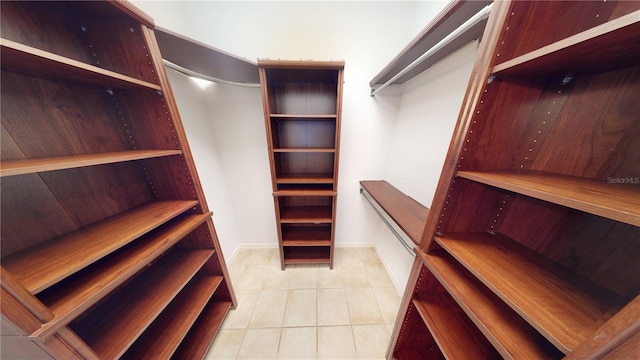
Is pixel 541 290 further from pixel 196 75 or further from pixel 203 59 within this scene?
pixel 196 75

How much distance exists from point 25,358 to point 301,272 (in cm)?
159

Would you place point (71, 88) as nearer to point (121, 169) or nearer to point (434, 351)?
point (121, 169)

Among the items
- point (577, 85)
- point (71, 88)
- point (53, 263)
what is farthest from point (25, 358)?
point (577, 85)

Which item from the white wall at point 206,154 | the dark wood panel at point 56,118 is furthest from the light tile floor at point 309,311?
the dark wood panel at point 56,118

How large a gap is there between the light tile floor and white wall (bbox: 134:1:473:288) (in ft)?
1.01

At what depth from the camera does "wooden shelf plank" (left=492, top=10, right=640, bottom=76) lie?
0.35 meters

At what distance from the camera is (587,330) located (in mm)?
425

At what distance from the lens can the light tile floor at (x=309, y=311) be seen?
4.03 feet

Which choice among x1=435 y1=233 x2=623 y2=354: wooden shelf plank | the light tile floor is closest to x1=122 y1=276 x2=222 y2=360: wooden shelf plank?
the light tile floor

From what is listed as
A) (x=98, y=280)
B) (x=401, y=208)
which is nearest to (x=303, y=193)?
(x=401, y=208)

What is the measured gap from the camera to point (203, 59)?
1.13 m

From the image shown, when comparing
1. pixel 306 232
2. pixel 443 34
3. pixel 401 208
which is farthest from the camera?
pixel 306 232

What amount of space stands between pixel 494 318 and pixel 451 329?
0.34 metres

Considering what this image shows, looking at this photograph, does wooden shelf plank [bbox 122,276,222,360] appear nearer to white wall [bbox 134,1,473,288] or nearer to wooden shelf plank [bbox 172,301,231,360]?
wooden shelf plank [bbox 172,301,231,360]
